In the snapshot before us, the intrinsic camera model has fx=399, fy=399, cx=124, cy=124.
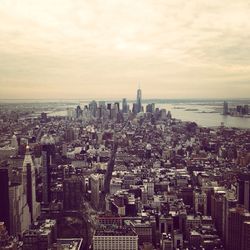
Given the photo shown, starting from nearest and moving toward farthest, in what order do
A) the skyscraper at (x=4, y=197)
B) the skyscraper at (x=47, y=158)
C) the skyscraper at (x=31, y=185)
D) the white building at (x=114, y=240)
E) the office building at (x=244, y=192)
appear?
the white building at (x=114, y=240), the skyscraper at (x=4, y=197), the office building at (x=244, y=192), the skyscraper at (x=31, y=185), the skyscraper at (x=47, y=158)

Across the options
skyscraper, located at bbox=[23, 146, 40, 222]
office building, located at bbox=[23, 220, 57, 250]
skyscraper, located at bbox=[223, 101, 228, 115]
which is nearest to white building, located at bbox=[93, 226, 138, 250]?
office building, located at bbox=[23, 220, 57, 250]

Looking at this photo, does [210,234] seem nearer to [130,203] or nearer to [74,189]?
[130,203]

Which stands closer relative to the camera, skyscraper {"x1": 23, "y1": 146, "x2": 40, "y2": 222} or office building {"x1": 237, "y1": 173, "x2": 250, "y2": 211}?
office building {"x1": 237, "y1": 173, "x2": 250, "y2": 211}

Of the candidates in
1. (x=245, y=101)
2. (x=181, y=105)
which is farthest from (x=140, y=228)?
(x=245, y=101)

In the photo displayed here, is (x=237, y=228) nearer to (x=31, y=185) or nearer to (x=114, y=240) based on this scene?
(x=114, y=240)

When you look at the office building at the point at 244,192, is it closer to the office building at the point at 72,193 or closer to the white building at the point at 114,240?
the white building at the point at 114,240

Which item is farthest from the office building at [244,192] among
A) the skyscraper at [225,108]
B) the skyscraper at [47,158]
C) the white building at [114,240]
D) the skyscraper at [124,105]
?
the skyscraper at [47,158]

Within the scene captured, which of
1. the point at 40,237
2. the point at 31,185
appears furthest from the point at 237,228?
the point at 31,185

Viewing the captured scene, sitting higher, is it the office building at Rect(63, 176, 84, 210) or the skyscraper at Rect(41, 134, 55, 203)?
the skyscraper at Rect(41, 134, 55, 203)

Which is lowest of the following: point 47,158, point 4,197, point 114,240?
point 114,240

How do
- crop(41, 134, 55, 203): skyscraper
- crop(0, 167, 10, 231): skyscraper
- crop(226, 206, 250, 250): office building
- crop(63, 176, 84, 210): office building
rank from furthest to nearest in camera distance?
crop(41, 134, 55, 203): skyscraper < crop(63, 176, 84, 210): office building < crop(0, 167, 10, 231): skyscraper < crop(226, 206, 250, 250): office building

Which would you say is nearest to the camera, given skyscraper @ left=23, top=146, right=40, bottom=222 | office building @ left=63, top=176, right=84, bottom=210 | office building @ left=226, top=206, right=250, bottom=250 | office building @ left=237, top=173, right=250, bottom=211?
office building @ left=226, top=206, right=250, bottom=250

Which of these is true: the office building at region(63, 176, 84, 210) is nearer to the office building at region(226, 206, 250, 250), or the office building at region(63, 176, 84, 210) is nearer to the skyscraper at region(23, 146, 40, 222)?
the skyscraper at region(23, 146, 40, 222)
